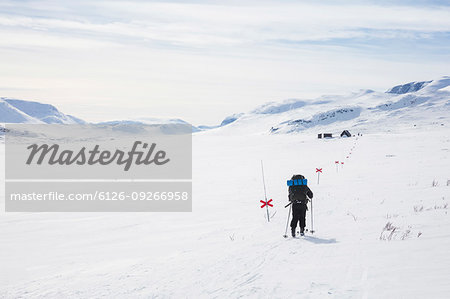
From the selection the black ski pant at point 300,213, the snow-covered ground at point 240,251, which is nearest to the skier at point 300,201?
the black ski pant at point 300,213

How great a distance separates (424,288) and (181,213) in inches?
425

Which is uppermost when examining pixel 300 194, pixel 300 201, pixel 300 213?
pixel 300 194

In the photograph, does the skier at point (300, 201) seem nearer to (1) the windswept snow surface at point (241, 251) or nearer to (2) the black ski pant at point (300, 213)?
(2) the black ski pant at point (300, 213)

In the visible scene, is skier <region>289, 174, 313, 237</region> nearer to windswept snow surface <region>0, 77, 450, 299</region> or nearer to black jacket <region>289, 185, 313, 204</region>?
black jacket <region>289, 185, 313, 204</region>

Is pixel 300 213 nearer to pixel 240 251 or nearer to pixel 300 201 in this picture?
pixel 300 201

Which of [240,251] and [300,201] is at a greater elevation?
[300,201]

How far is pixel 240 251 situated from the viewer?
7.60m

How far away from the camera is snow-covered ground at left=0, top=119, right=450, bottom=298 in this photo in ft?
18.1

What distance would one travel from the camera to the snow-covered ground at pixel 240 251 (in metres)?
5.50

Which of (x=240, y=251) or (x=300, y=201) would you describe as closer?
(x=240, y=251)

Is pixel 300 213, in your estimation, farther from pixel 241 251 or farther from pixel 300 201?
pixel 241 251

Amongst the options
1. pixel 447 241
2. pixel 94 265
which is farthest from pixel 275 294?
pixel 94 265

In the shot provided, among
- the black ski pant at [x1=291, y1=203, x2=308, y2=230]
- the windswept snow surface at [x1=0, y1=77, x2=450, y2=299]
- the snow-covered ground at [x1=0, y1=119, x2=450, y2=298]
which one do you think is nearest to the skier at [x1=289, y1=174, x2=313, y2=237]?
the black ski pant at [x1=291, y1=203, x2=308, y2=230]

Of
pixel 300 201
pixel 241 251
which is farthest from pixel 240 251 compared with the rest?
pixel 300 201
